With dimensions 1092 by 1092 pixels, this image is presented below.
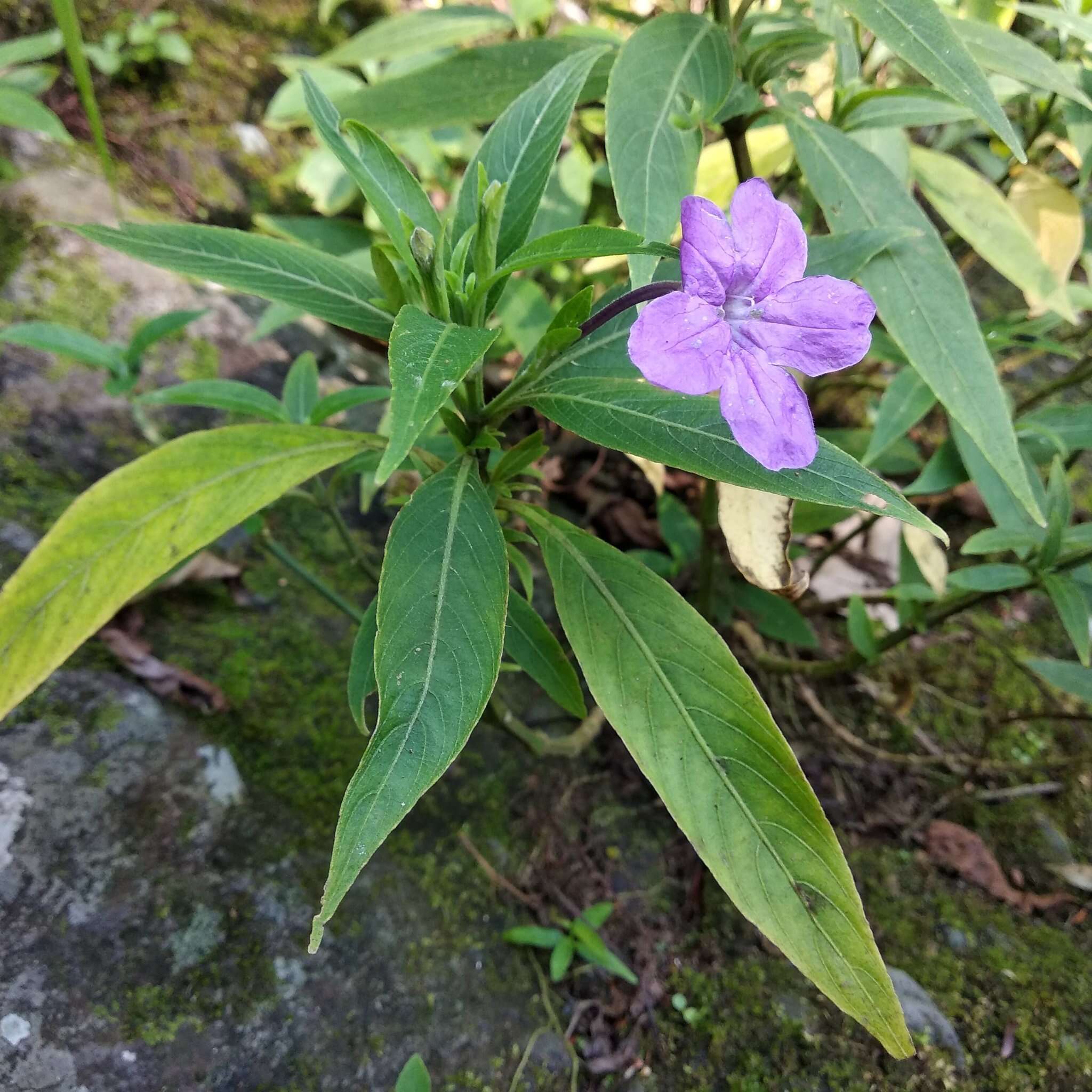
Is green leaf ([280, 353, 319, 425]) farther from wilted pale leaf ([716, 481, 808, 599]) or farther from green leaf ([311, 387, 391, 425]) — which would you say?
wilted pale leaf ([716, 481, 808, 599])

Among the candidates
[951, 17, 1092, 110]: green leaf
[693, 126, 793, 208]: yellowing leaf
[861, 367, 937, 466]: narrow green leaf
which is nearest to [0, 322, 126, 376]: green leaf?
[693, 126, 793, 208]: yellowing leaf

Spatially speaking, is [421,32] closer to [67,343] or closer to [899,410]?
[67,343]

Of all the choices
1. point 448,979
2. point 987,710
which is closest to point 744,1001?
point 448,979

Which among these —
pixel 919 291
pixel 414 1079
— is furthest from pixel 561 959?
pixel 919 291

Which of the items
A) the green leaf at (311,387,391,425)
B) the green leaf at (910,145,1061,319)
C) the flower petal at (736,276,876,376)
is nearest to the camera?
the flower petal at (736,276,876,376)

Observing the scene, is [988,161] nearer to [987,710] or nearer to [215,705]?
[987,710]

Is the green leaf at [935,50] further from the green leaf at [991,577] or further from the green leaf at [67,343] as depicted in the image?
the green leaf at [67,343]
